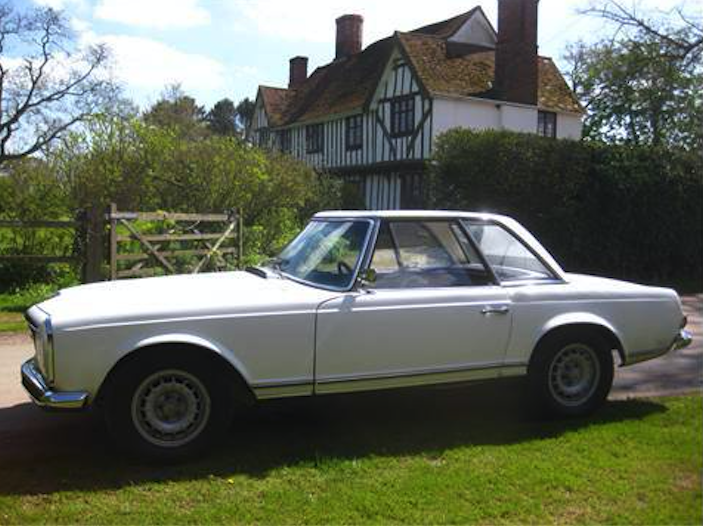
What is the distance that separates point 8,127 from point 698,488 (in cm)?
3429

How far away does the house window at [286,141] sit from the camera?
1519 inches

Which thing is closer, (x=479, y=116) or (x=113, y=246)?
(x=113, y=246)

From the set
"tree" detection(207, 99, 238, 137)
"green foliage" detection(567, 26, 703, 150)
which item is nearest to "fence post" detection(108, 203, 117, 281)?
"green foliage" detection(567, 26, 703, 150)

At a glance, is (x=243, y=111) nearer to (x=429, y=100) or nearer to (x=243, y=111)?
(x=243, y=111)

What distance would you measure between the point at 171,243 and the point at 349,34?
2912 centimetres

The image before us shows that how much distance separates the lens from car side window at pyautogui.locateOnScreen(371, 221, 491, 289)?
5.57m

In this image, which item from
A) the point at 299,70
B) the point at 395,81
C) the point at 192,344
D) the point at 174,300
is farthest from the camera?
the point at 299,70

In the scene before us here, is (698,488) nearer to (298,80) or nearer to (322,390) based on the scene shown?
(322,390)

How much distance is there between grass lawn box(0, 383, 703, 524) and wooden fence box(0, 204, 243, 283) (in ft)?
20.6

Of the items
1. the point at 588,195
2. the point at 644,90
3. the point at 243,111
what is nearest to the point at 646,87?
the point at 644,90

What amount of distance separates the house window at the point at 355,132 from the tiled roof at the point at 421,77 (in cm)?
59

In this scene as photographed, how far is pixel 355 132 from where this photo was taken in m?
32.2

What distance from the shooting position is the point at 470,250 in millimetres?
5793

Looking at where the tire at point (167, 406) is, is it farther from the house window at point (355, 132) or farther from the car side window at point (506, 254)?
the house window at point (355, 132)
